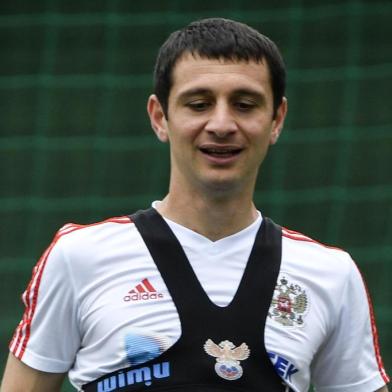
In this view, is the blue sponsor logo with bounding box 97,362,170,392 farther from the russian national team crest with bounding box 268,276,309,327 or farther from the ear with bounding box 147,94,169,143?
the ear with bounding box 147,94,169,143

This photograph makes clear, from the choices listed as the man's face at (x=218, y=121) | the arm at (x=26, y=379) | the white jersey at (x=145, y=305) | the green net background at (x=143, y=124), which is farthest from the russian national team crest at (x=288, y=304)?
the green net background at (x=143, y=124)

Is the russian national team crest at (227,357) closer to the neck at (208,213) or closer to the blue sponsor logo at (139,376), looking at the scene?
the blue sponsor logo at (139,376)

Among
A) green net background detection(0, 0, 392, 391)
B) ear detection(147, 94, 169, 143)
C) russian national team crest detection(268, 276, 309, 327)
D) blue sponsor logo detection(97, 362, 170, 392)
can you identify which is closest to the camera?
blue sponsor logo detection(97, 362, 170, 392)

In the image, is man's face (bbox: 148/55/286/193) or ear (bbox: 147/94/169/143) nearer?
man's face (bbox: 148/55/286/193)

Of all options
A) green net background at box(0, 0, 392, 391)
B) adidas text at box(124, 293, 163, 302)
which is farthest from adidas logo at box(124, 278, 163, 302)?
green net background at box(0, 0, 392, 391)

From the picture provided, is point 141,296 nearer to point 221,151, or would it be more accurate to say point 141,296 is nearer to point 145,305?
point 145,305

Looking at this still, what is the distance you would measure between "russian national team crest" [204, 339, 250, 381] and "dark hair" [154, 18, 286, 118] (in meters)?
0.50

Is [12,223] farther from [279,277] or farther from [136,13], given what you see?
[279,277]

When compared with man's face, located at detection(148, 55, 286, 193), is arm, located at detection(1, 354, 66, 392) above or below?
below

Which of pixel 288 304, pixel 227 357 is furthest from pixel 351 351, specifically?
pixel 227 357

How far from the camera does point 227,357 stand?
8.59 feet

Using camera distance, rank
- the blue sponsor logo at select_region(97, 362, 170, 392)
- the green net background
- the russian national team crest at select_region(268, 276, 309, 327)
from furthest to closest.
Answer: the green net background → the russian national team crest at select_region(268, 276, 309, 327) → the blue sponsor logo at select_region(97, 362, 170, 392)

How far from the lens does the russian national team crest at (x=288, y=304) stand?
8.89ft

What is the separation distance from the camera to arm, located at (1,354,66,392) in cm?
271
